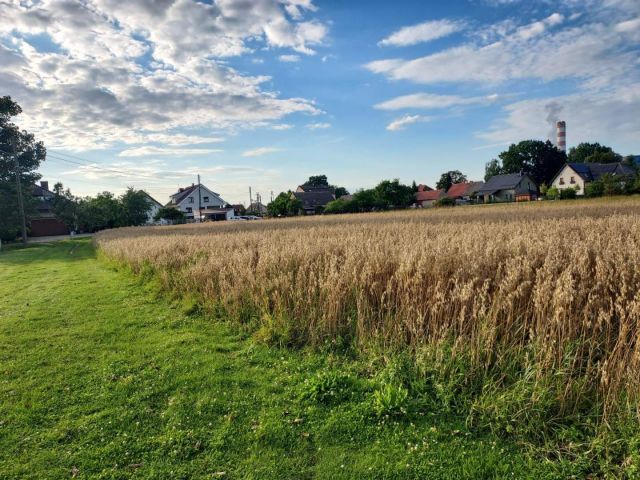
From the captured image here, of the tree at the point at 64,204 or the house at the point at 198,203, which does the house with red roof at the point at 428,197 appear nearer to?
the house at the point at 198,203

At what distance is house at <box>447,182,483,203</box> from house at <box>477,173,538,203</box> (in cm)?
274

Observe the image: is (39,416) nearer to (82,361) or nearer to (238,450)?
(82,361)

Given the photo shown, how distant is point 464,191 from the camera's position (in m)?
90.1

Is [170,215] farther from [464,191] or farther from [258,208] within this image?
[464,191]

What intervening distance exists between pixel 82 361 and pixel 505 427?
579 cm

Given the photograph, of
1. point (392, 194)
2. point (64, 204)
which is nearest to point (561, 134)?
point (392, 194)

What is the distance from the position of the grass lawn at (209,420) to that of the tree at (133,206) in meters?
57.5

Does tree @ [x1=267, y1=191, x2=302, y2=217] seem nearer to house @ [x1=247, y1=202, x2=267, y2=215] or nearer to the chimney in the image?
house @ [x1=247, y1=202, x2=267, y2=215]

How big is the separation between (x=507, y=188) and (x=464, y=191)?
15.9m

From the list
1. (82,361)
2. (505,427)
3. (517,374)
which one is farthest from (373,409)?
(82,361)

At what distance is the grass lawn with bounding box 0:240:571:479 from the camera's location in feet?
10.4

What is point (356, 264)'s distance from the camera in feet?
20.5

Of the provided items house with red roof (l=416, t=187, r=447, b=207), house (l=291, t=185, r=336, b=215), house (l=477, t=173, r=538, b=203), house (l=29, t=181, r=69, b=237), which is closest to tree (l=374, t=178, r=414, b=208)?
house (l=291, t=185, r=336, b=215)

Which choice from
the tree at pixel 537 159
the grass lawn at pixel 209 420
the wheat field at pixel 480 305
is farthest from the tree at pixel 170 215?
the tree at pixel 537 159
